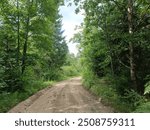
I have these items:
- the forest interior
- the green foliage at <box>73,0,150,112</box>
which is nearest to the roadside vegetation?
the forest interior

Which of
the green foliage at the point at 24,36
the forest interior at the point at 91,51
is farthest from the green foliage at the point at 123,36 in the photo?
the green foliage at the point at 24,36

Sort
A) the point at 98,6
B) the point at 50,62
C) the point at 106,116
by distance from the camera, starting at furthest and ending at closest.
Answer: the point at 50,62, the point at 98,6, the point at 106,116

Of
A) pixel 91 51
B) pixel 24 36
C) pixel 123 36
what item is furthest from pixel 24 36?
pixel 123 36

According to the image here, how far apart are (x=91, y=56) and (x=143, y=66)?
9.24 meters

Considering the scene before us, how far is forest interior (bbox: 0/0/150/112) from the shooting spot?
16.9 m

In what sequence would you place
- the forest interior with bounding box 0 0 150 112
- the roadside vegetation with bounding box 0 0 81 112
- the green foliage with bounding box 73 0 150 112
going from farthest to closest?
1. the roadside vegetation with bounding box 0 0 81 112
2. the green foliage with bounding box 73 0 150 112
3. the forest interior with bounding box 0 0 150 112

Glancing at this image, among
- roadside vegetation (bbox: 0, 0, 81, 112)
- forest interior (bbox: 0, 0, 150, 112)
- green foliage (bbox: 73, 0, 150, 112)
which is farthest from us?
roadside vegetation (bbox: 0, 0, 81, 112)

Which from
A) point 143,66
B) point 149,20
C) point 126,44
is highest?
point 149,20

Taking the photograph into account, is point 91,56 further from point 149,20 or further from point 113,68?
point 149,20

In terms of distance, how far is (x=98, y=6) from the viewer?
1880 cm

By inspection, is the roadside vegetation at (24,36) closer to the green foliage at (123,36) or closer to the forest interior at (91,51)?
the forest interior at (91,51)

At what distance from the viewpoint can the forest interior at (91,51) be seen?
55.5 ft

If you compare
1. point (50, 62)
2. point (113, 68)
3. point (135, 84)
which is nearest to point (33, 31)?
point (113, 68)

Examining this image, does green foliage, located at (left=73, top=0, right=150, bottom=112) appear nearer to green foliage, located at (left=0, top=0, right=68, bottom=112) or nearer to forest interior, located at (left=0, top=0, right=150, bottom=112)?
forest interior, located at (left=0, top=0, right=150, bottom=112)
